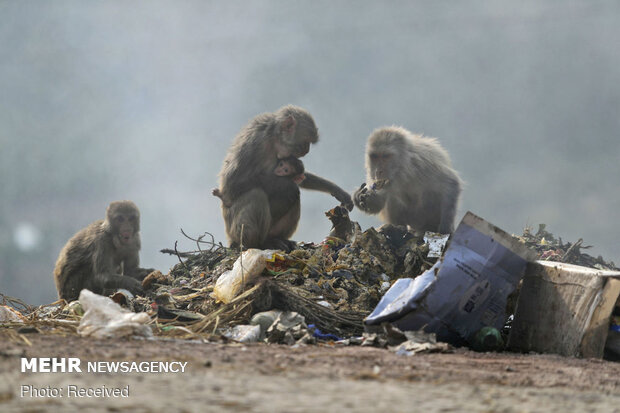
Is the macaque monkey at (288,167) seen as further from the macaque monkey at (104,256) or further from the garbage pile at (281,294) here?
the macaque monkey at (104,256)

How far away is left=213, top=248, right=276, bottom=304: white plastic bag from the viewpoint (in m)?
5.00

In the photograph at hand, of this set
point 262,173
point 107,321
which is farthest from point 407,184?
point 107,321

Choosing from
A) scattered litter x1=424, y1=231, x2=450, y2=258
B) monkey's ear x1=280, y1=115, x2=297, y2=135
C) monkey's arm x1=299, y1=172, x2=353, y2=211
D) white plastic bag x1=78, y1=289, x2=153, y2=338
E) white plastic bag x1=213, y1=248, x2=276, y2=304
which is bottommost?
white plastic bag x1=78, y1=289, x2=153, y2=338

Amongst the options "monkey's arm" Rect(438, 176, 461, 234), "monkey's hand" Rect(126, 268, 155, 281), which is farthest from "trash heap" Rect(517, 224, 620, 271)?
"monkey's hand" Rect(126, 268, 155, 281)

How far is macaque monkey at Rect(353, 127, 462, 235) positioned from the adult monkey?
1.01 metres

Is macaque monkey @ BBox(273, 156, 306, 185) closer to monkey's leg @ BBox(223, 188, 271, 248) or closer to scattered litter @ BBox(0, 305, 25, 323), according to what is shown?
monkey's leg @ BBox(223, 188, 271, 248)

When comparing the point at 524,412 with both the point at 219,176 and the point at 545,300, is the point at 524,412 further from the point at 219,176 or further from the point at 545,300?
the point at 219,176

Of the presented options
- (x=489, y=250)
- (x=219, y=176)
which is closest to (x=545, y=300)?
(x=489, y=250)

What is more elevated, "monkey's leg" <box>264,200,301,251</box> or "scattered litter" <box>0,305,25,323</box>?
"monkey's leg" <box>264,200,301,251</box>

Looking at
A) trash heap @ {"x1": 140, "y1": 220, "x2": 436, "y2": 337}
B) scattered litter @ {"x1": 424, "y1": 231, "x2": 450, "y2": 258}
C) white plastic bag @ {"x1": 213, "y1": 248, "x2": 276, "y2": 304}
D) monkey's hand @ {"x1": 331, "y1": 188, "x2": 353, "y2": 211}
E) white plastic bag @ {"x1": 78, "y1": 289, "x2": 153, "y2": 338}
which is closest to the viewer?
white plastic bag @ {"x1": 78, "y1": 289, "x2": 153, "y2": 338}

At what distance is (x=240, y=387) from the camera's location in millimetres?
2160

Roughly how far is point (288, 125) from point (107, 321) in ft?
11.7

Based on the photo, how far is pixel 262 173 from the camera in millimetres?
6645

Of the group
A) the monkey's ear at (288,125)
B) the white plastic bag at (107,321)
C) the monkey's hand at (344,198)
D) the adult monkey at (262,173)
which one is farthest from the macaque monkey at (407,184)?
the white plastic bag at (107,321)
